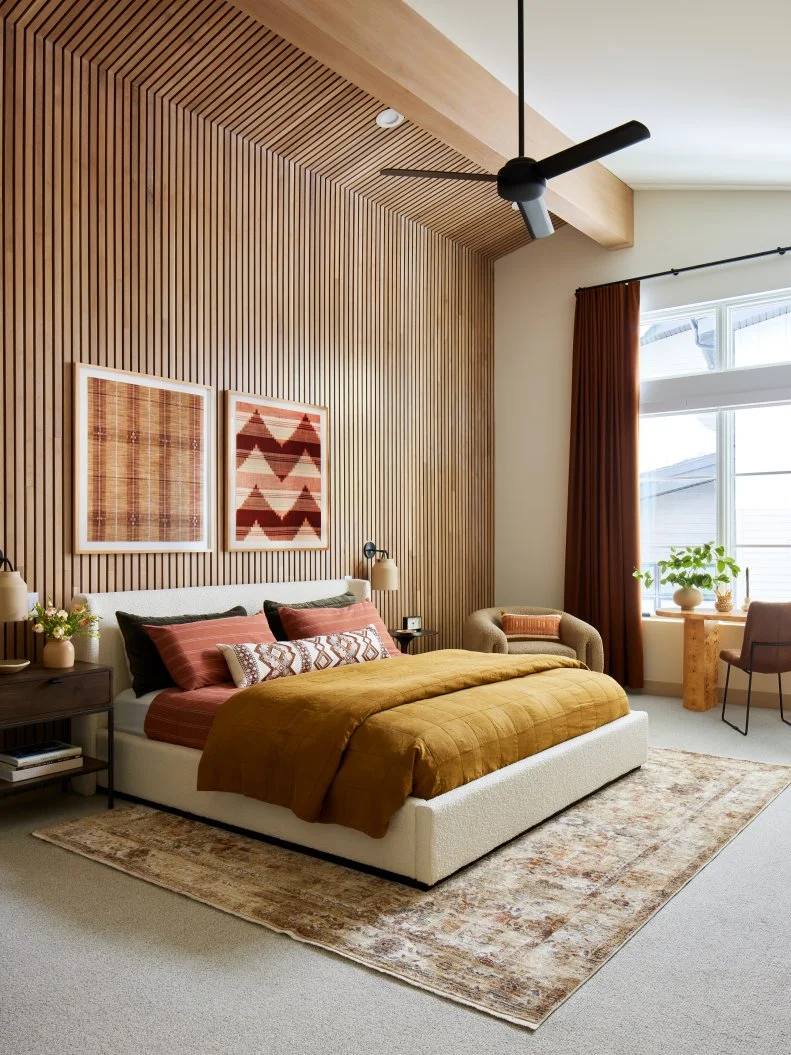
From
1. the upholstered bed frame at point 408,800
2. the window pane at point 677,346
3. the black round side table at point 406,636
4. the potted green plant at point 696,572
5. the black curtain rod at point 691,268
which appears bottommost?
the upholstered bed frame at point 408,800

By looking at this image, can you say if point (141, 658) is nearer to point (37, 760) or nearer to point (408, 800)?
point (37, 760)

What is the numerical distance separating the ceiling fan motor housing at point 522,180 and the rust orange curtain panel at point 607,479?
10.8 ft

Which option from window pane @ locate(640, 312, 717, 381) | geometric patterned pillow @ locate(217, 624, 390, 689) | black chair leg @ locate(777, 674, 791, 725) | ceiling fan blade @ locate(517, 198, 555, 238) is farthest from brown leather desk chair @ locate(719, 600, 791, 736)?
ceiling fan blade @ locate(517, 198, 555, 238)

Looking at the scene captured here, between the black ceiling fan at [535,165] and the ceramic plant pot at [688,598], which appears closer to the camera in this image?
the black ceiling fan at [535,165]

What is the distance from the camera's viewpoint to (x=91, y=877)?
122 inches

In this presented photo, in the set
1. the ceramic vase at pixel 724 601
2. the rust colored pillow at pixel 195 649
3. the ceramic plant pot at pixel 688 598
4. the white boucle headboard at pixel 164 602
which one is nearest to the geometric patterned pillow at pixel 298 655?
the rust colored pillow at pixel 195 649

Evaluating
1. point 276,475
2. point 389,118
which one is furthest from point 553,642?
point 389,118

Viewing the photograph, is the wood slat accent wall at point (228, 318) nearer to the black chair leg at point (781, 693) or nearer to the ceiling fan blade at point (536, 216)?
the ceiling fan blade at point (536, 216)

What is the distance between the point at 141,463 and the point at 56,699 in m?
1.42

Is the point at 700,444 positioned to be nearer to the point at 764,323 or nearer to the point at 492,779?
the point at 764,323

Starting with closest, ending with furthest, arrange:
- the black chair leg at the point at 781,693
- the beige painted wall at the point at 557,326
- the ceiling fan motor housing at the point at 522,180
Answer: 1. the ceiling fan motor housing at the point at 522,180
2. the black chair leg at the point at 781,693
3. the beige painted wall at the point at 557,326

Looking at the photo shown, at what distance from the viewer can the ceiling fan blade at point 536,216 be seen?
13.1 ft

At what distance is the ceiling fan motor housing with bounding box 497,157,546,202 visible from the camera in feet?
12.4

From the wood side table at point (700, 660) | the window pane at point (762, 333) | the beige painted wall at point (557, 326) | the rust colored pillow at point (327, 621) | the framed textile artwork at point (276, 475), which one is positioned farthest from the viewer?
the beige painted wall at point (557, 326)
